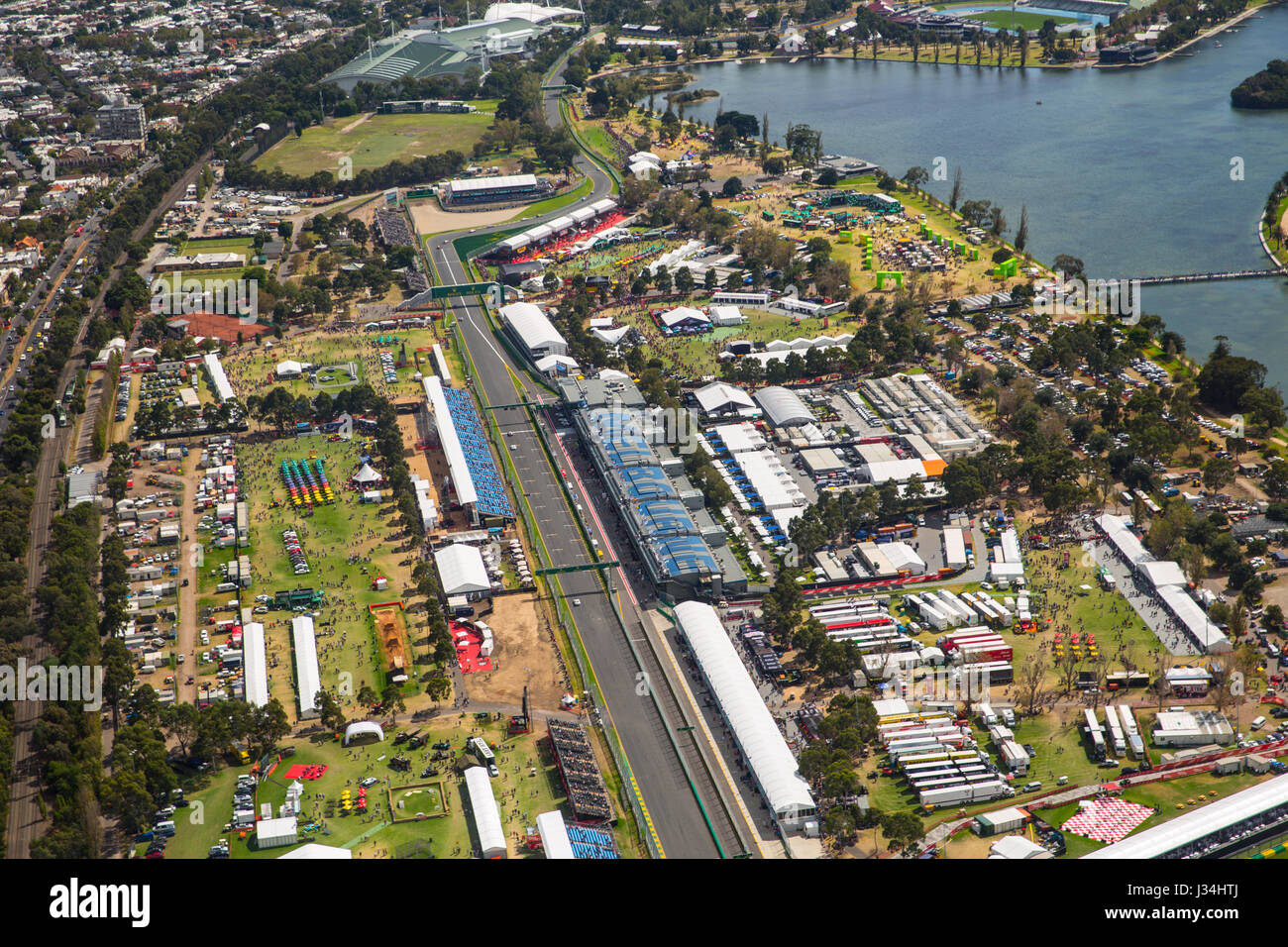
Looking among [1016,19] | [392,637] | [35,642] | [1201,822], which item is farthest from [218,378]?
[1016,19]

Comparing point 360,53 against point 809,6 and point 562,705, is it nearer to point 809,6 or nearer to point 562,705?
point 809,6

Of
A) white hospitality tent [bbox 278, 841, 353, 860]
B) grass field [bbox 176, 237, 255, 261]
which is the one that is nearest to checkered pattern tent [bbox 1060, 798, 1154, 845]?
white hospitality tent [bbox 278, 841, 353, 860]

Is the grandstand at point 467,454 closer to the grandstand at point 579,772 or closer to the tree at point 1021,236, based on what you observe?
the grandstand at point 579,772

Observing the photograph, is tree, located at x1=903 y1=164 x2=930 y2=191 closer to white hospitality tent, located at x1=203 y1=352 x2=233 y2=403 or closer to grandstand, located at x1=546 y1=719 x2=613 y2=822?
white hospitality tent, located at x1=203 y1=352 x2=233 y2=403

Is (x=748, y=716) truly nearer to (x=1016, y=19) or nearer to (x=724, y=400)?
(x=724, y=400)
